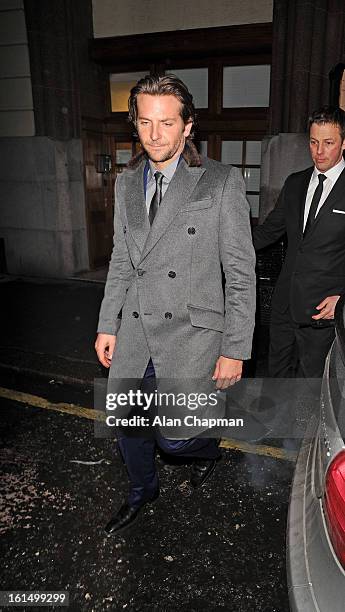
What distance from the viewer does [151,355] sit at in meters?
2.64

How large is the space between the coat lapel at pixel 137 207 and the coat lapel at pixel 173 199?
0.07m

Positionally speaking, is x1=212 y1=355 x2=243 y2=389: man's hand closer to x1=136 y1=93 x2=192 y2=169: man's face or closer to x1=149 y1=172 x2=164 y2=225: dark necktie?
x1=149 y1=172 x2=164 y2=225: dark necktie

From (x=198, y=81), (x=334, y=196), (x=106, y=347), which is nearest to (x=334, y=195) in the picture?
(x=334, y=196)

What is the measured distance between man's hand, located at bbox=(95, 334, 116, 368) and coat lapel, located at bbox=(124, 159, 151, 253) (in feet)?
1.89

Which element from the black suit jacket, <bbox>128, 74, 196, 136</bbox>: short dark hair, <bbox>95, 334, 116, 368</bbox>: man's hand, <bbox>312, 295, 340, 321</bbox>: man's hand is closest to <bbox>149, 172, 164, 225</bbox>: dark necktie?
<bbox>128, 74, 196, 136</bbox>: short dark hair

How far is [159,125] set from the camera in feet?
7.60

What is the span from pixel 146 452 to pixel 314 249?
165 centimetres

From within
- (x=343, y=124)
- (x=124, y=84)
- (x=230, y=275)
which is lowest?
(x=230, y=275)

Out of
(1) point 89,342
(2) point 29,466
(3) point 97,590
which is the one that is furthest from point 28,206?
(3) point 97,590

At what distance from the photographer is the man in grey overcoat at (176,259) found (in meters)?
2.39

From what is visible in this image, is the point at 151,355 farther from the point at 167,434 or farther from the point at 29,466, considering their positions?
the point at 29,466

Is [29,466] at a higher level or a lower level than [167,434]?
lower

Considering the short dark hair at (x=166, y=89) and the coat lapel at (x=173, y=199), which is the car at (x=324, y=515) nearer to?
the coat lapel at (x=173, y=199)

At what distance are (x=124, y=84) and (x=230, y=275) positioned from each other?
23.2ft
